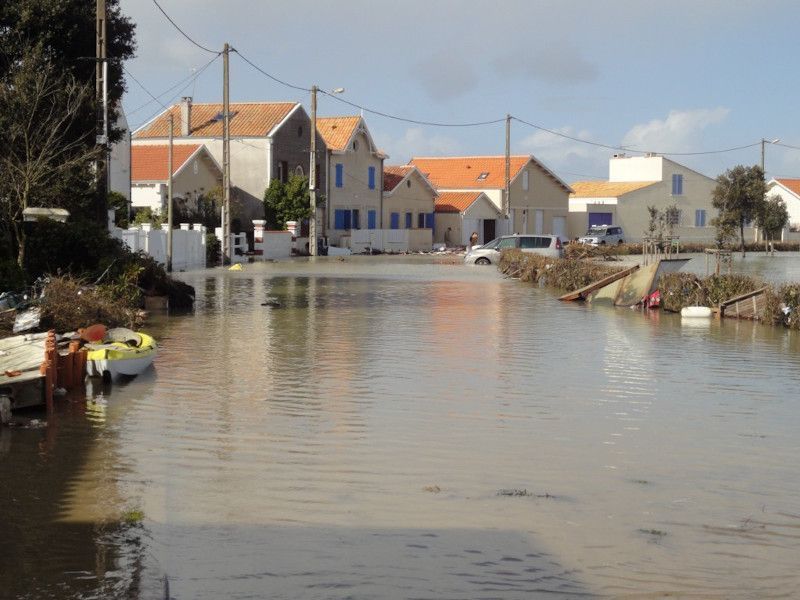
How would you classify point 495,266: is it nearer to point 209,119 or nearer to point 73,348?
point 209,119

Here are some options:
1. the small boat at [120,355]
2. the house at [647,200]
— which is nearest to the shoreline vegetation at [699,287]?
the small boat at [120,355]

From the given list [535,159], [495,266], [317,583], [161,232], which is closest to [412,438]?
[317,583]

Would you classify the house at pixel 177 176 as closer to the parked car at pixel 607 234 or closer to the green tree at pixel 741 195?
the parked car at pixel 607 234

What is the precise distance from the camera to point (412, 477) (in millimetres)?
10602

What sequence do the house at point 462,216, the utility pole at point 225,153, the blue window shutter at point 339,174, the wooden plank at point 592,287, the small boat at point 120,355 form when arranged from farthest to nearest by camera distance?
the house at point 462,216 → the blue window shutter at point 339,174 → the utility pole at point 225,153 → the wooden plank at point 592,287 → the small boat at point 120,355

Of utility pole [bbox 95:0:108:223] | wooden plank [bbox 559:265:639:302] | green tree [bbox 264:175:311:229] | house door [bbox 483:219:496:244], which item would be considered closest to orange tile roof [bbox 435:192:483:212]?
house door [bbox 483:219:496:244]

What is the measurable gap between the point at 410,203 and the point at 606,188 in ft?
71.7

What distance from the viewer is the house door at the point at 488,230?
7988 cm

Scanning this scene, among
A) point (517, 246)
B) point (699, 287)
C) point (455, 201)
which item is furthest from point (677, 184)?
point (699, 287)

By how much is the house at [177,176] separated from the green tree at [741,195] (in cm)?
3461

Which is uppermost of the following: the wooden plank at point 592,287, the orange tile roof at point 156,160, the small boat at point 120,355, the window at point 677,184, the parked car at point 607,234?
the window at point 677,184

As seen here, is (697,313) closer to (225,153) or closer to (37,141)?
(37,141)

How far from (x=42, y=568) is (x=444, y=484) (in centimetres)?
371

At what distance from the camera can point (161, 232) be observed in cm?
4144
